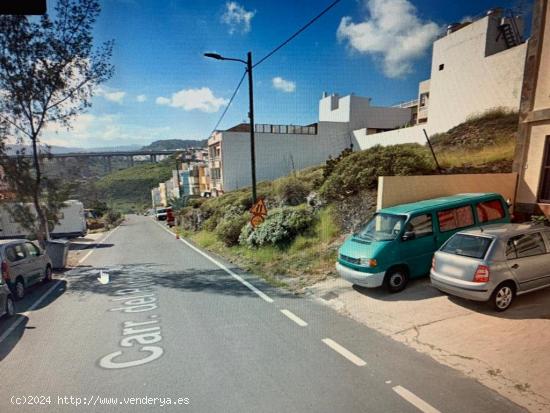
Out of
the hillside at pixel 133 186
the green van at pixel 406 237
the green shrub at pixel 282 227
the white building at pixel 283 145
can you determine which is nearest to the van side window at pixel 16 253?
the green shrub at pixel 282 227

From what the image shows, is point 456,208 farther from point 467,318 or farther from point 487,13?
point 487,13

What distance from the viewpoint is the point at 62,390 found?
10.6 ft

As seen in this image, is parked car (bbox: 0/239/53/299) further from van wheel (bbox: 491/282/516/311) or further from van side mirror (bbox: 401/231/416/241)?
van wheel (bbox: 491/282/516/311)

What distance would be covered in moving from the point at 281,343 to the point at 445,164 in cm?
1034

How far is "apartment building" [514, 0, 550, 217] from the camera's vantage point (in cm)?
753

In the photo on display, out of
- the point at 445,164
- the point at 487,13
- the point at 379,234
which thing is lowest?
the point at 379,234

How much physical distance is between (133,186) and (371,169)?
94817 millimetres

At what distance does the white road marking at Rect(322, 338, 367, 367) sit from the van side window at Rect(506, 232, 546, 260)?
10.1 ft

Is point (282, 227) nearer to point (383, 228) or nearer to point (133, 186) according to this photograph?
point (383, 228)

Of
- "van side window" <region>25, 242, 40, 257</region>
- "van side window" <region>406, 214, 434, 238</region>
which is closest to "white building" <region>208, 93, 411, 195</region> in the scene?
"van side window" <region>25, 242, 40, 257</region>

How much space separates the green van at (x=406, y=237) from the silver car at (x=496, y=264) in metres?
0.84

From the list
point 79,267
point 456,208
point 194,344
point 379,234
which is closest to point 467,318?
point 379,234

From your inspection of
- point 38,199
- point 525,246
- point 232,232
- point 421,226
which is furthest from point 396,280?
point 38,199

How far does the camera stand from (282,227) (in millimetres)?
10805
